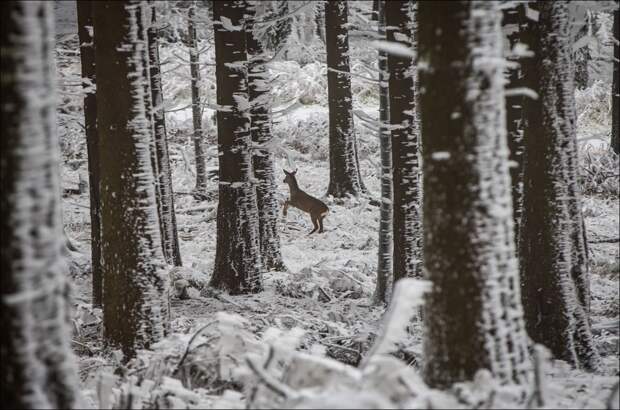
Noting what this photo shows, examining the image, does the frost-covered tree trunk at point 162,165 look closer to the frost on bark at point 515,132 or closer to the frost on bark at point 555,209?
the frost on bark at point 515,132

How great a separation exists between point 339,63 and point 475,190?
13.7m

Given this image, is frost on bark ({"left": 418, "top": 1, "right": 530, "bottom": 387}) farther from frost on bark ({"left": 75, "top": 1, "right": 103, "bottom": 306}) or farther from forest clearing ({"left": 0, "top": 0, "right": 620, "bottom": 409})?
frost on bark ({"left": 75, "top": 1, "right": 103, "bottom": 306})

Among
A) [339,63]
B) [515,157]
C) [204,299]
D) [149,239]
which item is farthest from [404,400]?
[339,63]

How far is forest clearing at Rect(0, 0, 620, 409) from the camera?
2990mm

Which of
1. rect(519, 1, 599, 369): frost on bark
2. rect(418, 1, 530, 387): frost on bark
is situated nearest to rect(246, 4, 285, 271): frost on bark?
rect(519, 1, 599, 369): frost on bark

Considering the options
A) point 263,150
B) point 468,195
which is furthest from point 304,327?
point 468,195

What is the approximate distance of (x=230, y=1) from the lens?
893 cm

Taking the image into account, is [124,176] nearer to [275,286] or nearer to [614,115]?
[275,286]

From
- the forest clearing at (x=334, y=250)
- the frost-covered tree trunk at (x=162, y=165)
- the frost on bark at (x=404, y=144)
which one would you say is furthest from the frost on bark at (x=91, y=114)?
the frost on bark at (x=404, y=144)

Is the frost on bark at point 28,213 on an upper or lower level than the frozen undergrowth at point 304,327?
upper

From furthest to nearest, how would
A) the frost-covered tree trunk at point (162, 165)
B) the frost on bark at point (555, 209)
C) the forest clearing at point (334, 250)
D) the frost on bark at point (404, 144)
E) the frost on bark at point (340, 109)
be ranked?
the frost on bark at point (340, 109) → the frost-covered tree trunk at point (162, 165) → the frost on bark at point (404, 144) → the frost on bark at point (555, 209) → the forest clearing at point (334, 250)

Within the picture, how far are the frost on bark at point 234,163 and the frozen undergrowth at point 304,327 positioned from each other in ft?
1.48

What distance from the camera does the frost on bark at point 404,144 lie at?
7.94 meters

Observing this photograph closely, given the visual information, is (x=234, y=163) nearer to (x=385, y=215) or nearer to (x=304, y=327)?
(x=385, y=215)
